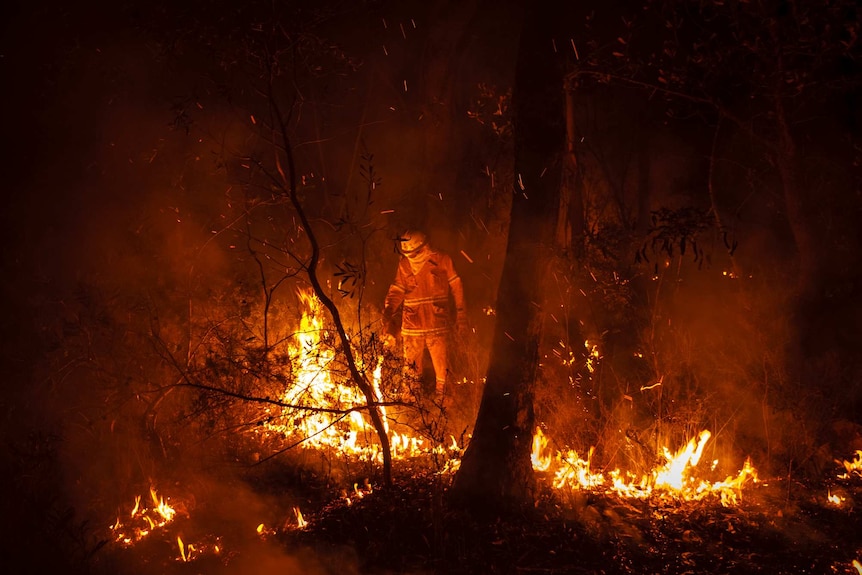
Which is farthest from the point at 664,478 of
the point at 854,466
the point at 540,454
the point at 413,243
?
the point at 413,243

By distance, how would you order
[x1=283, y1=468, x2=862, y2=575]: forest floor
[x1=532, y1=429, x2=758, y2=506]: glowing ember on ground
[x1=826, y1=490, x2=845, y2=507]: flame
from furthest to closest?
[x1=532, y1=429, x2=758, y2=506]: glowing ember on ground
[x1=826, y1=490, x2=845, y2=507]: flame
[x1=283, y1=468, x2=862, y2=575]: forest floor

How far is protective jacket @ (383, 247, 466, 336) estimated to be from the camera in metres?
8.71

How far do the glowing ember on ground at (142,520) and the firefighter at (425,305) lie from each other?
3254 millimetres

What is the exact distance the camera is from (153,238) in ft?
36.6

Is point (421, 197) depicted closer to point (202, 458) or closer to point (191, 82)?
point (191, 82)

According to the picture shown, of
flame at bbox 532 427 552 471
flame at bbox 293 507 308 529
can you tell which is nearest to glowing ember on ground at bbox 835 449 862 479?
flame at bbox 532 427 552 471

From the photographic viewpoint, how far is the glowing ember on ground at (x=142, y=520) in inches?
238

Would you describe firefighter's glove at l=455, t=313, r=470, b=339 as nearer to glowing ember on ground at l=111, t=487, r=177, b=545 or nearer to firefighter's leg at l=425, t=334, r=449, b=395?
firefighter's leg at l=425, t=334, r=449, b=395

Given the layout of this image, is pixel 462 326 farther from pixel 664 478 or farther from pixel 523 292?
pixel 664 478

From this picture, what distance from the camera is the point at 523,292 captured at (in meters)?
6.04

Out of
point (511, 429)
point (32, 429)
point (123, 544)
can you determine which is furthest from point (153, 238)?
point (511, 429)

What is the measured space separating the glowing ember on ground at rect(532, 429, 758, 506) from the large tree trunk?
0.65m

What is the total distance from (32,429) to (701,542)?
678 centimetres

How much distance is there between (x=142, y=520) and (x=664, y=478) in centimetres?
463
